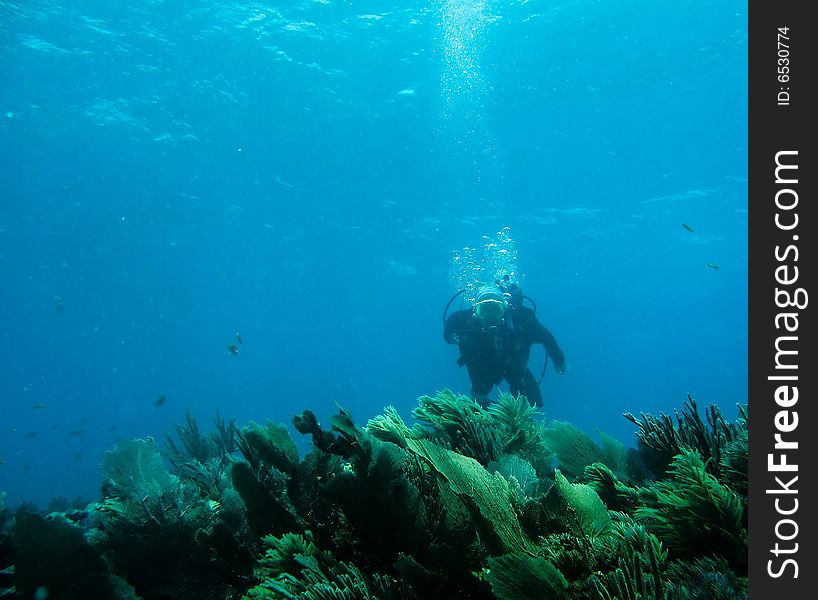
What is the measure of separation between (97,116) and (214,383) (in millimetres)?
82699

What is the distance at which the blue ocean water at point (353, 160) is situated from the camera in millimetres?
18562

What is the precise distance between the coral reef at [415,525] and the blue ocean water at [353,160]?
0.47 metres

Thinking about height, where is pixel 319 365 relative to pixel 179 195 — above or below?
above

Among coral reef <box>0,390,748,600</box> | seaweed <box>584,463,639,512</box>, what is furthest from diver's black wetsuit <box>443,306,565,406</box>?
seaweed <box>584,463,639,512</box>

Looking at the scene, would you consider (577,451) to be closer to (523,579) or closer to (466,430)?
(466,430)

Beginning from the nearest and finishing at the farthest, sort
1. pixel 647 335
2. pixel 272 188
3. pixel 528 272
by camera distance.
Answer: pixel 272 188 → pixel 528 272 → pixel 647 335

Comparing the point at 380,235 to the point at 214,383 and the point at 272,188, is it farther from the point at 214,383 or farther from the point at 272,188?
the point at 214,383

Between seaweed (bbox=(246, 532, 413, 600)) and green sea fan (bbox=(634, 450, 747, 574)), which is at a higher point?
green sea fan (bbox=(634, 450, 747, 574))

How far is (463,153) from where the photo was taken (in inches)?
1040

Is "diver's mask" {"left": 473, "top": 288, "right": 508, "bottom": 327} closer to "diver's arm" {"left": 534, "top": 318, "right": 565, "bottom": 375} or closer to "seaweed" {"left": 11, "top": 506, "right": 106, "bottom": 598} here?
"diver's arm" {"left": 534, "top": 318, "right": 565, "bottom": 375}

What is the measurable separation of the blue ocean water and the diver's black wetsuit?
560 centimetres

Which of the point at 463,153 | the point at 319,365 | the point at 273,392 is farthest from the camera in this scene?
the point at 273,392

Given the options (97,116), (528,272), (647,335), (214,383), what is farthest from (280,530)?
(214,383)

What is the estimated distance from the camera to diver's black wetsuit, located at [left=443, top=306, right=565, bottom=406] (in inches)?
422
